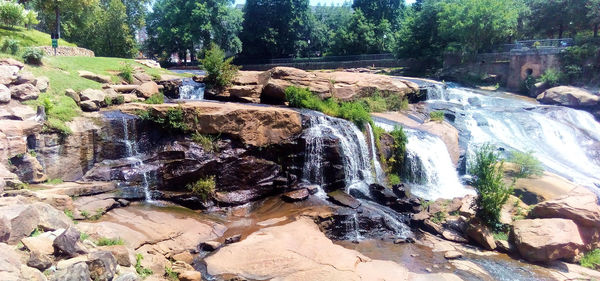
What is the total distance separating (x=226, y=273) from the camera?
7840mm

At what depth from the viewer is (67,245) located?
562 cm

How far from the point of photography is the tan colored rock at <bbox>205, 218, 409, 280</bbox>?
25.7ft

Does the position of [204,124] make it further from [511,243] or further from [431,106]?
[431,106]

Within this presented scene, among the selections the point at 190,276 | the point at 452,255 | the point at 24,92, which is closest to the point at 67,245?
the point at 190,276

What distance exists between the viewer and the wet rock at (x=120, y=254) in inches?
256

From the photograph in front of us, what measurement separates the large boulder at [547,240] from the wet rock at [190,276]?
7399mm

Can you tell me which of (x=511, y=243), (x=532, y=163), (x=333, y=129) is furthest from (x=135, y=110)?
(x=532, y=163)

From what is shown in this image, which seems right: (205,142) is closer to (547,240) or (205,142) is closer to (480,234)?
(480,234)

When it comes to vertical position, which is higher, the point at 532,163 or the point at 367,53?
the point at 367,53

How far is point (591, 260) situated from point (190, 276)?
9.21 metres

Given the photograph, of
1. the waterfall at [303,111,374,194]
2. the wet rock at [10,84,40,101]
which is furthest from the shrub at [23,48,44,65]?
the waterfall at [303,111,374,194]

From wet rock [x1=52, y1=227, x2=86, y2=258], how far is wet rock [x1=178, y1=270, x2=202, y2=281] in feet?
6.84

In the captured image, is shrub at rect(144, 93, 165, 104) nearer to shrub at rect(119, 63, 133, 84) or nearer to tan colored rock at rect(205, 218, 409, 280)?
shrub at rect(119, 63, 133, 84)

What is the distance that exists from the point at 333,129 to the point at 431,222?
4.21 metres
